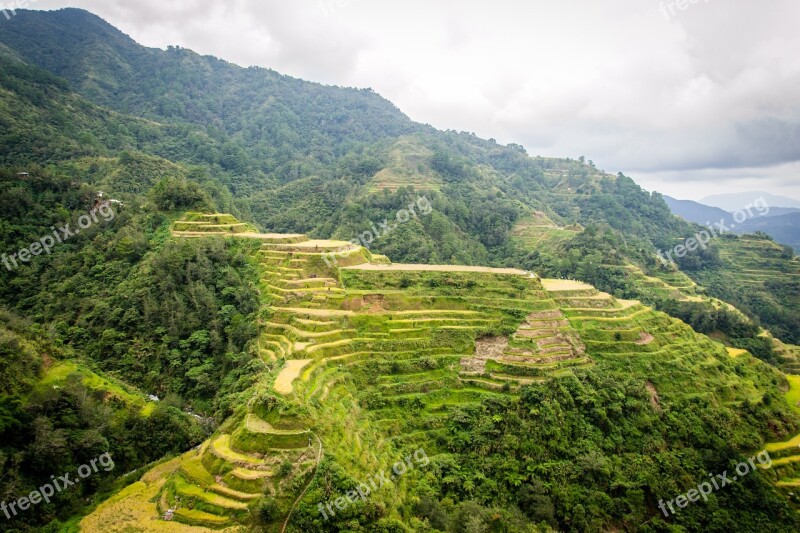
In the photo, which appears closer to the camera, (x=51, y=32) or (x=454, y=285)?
(x=454, y=285)

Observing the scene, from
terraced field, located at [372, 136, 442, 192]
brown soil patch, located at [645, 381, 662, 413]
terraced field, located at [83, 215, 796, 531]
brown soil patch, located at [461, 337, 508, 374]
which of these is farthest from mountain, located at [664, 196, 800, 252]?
brown soil patch, located at [461, 337, 508, 374]

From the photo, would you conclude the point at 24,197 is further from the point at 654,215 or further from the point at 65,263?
the point at 654,215

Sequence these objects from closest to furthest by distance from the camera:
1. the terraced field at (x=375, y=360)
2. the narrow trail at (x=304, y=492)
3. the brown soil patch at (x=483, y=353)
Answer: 1. the narrow trail at (x=304, y=492)
2. the terraced field at (x=375, y=360)
3. the brown soil patch at (x=483, y=353)

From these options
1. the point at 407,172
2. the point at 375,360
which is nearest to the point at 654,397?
the point at 375,360

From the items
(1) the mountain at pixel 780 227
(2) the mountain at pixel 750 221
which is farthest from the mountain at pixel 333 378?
(2) the mountain at pixel 750 221

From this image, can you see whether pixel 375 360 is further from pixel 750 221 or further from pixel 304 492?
pixel 750 221

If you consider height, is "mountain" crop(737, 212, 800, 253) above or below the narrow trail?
above

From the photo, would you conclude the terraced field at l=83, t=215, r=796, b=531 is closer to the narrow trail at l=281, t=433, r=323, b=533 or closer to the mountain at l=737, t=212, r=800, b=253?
the narrow trail at l=281, t=433, r=323, b=533

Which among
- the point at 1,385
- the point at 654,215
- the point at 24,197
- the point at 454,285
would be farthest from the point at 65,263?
the point at 654,215

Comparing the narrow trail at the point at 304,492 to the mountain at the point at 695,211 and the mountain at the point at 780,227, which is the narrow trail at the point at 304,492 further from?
the mountain at the point at 695,211
